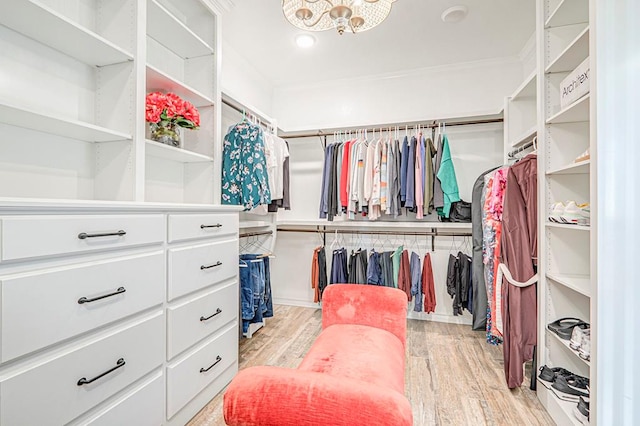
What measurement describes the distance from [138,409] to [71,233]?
78 cm

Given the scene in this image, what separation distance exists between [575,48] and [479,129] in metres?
1.58

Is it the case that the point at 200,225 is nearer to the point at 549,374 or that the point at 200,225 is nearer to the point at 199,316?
the point at 199,316

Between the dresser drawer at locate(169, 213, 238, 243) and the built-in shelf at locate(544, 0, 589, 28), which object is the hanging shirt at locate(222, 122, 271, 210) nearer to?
the dresser drawer at locate(169, 213, 238, 243)

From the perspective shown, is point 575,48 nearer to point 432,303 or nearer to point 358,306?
point 358,306

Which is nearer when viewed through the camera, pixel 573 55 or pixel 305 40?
pixel 573 55

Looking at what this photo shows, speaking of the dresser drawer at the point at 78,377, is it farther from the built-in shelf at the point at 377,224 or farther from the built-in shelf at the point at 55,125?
the built-in shelf at the point at 377,224

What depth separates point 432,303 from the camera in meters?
2.90

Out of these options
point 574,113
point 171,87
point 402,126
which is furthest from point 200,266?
point 402,126

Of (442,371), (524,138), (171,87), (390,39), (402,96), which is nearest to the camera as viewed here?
(171,87)

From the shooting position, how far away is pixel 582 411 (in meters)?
1.33

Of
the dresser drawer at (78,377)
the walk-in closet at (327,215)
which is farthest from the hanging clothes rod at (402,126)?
the dresser drawer at (78,377)

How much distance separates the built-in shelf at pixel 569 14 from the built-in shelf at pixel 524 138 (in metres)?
0.60

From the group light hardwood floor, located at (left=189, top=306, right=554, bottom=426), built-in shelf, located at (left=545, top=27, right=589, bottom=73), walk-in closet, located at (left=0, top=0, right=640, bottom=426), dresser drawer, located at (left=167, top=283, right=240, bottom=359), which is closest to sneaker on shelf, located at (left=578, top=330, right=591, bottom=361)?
walk-in closet, located at (left=0, top=0, right=640, bottom=426)

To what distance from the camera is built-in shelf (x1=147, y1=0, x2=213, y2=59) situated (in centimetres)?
170
